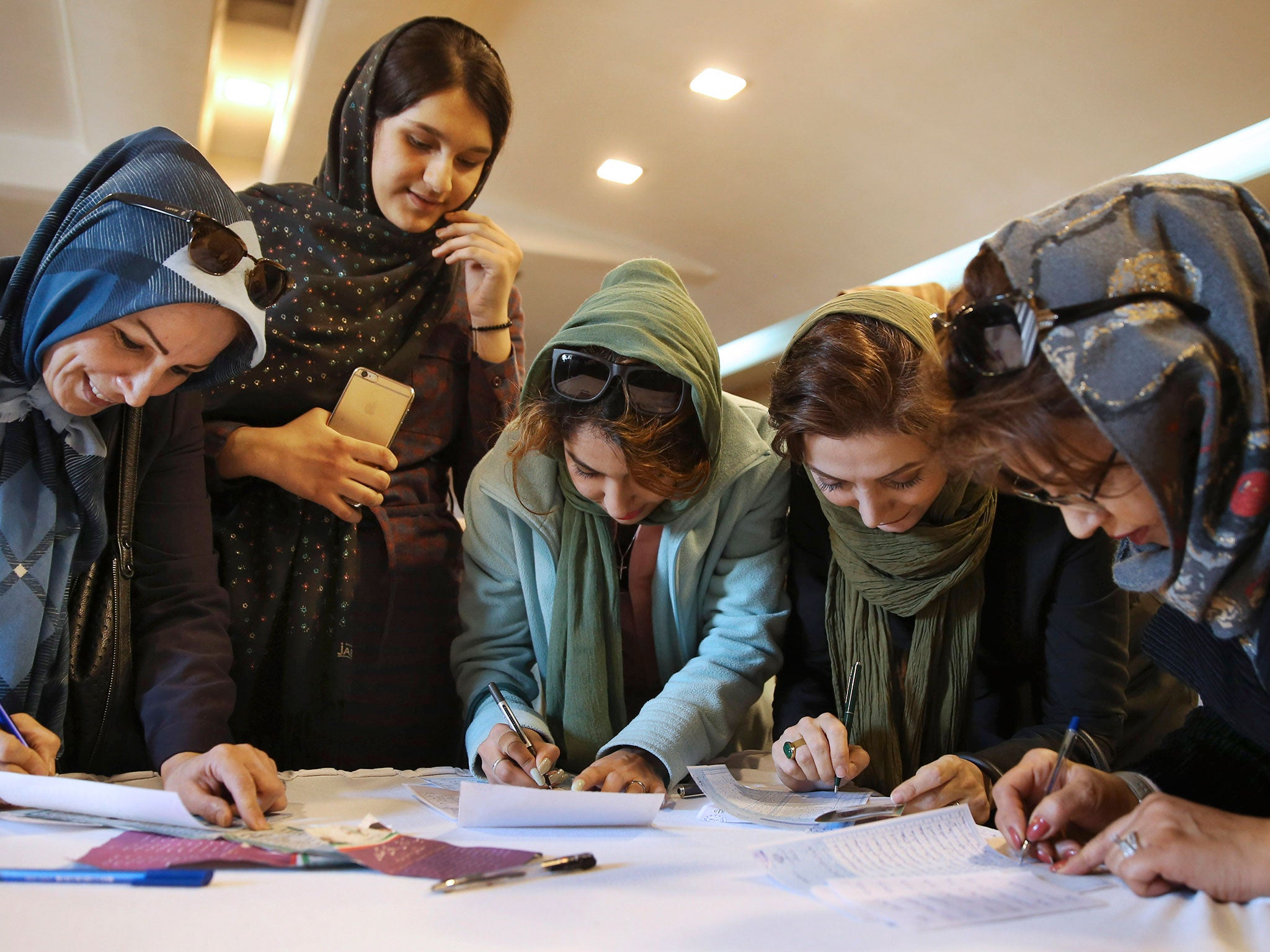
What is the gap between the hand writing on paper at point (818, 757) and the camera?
4.30ft

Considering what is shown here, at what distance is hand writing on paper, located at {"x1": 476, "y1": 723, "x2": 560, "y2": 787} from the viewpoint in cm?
137

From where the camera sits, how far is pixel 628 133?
4812mm

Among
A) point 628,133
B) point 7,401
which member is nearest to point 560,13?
point 628,133

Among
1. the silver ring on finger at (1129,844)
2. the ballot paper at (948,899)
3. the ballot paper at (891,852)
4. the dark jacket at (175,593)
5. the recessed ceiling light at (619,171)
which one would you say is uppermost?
the recessed ceiling light at (619,171)

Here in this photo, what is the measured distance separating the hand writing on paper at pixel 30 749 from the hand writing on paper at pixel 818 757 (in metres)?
0.90

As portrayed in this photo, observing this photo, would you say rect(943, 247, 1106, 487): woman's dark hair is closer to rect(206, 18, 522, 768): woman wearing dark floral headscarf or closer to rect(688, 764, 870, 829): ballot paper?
rect(688, 764, 870, 829): ballot paper

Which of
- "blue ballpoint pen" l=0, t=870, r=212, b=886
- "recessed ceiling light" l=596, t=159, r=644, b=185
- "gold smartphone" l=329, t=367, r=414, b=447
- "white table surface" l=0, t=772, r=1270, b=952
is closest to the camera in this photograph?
"white table surface" l=0, t=772, r=1270, b=952

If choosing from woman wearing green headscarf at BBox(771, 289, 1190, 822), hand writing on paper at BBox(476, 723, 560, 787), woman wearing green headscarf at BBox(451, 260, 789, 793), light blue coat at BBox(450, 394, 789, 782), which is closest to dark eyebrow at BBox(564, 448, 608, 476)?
woman wearing green headscarf at BBox(451, 260, 789, 793)

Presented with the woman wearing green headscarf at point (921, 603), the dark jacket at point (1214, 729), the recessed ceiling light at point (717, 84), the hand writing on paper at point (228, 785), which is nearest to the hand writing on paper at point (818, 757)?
the woman wearing green headscarf at point (921, 603)

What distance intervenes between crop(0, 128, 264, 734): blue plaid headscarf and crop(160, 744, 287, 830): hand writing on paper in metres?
0.24

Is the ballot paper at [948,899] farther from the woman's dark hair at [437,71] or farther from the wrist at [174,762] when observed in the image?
the woman's dark hair at [437,71]

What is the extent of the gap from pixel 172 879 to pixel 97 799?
0.24m

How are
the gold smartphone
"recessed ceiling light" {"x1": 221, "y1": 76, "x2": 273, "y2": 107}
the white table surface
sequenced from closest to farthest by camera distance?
1. the white table surface
2. the gold smartphone
3. "recessed ceiling light" {"x1": 221, "y1": 76, "x2": 273, "y2": 107}

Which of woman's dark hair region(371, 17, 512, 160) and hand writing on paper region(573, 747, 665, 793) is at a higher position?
woman's dark hair region(371, 17, 512, 160)
